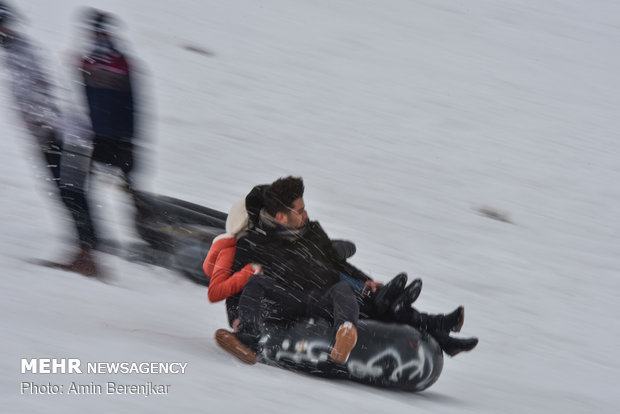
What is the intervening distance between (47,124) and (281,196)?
198 centimetres

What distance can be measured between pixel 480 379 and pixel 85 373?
2832 mm

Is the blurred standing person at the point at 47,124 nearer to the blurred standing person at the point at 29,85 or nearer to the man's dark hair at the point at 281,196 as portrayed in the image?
the blurred standing person at the point at 29,85

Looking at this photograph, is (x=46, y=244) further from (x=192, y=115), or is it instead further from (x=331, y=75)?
(x=331, y=75)

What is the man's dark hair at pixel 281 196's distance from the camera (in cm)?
386

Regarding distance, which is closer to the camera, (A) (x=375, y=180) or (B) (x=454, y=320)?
(B) (x=454, y=320)

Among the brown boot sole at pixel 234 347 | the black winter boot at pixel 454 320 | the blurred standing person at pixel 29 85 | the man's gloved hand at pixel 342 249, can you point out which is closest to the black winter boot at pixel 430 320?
the black winter boot at pixel 454 320

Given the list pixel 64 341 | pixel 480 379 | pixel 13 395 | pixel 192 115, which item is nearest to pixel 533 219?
pixel 480 379

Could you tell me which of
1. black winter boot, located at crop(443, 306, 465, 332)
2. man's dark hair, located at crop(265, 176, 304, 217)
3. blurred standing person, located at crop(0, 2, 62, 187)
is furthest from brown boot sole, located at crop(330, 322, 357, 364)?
blurred standing person, located at crop(0, 2, 62, 187)

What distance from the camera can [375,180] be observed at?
8.63 meters

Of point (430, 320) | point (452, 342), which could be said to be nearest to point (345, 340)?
point (430, 320)

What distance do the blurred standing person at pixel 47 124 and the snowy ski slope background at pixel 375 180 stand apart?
292 mm

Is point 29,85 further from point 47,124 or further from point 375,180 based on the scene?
point 375,180

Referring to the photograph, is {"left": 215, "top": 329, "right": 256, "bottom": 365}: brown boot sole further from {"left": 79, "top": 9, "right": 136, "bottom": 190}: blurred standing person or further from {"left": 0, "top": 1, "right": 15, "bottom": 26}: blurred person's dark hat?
{"left": 0, "top": 1, "right": 15, "bottom": 26}: blurred person's dark hat

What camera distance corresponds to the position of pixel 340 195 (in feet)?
26.9
